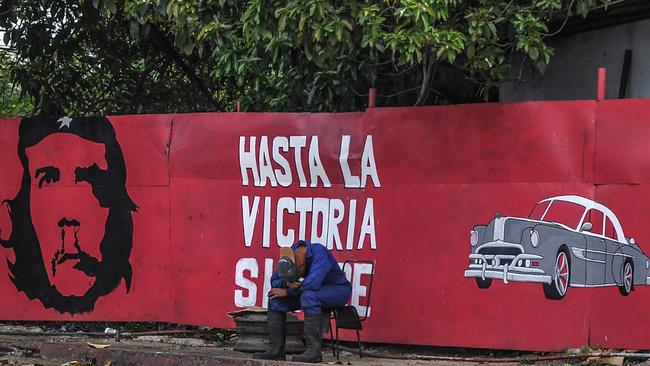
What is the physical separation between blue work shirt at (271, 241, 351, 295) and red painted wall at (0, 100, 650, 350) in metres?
0.45

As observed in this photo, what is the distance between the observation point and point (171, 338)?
8836 mm

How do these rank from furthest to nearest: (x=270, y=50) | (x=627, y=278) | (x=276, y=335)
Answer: (x=270, y=50), (x=276, y=335), (x=627, y=278)

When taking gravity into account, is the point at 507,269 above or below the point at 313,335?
above

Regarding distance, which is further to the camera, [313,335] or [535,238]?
[313,335]

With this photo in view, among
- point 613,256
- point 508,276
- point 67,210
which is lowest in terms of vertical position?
point 508,276

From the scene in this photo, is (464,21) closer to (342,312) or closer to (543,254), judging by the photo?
(543,254)

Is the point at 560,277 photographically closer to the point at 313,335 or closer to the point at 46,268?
the point at 313,335

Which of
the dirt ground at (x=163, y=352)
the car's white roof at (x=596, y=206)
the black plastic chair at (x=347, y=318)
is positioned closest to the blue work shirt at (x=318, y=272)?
the black plastic chair at (x=347, y=318)

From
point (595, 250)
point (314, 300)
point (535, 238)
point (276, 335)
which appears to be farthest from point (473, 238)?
point (276, 335)

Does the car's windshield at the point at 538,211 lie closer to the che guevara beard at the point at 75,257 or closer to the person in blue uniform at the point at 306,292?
the person in blue uniform at the point at 306,292

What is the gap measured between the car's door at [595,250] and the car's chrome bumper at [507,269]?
0.99ft

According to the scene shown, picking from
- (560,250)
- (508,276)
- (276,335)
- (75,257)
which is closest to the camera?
(560,250)

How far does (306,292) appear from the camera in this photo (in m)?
7.13

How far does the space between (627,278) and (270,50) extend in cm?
333
